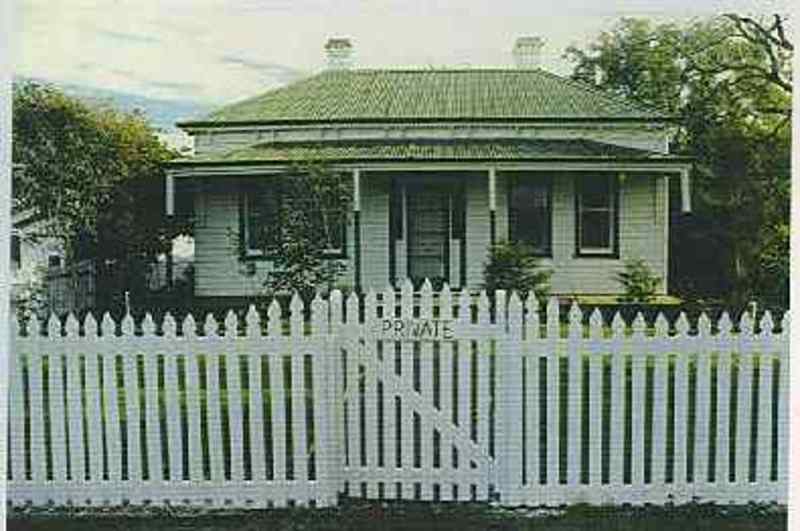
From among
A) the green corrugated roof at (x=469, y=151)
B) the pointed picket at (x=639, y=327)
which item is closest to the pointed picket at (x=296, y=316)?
the green corrugated roof at (x=469, y=151)

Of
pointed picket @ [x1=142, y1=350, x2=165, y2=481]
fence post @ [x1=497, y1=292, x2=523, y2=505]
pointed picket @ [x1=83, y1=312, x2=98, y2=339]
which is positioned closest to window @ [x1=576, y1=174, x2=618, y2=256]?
fence post @ [x1=497, y1=292, x2=523, y2=505]

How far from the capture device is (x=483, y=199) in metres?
2.65

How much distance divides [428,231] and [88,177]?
78cm

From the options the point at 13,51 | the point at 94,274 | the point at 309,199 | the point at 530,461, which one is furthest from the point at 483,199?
the point at 13,51

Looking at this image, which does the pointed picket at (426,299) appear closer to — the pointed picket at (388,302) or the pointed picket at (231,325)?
the pointed picket at (388,302)

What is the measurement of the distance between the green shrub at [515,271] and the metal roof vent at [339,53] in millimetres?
519

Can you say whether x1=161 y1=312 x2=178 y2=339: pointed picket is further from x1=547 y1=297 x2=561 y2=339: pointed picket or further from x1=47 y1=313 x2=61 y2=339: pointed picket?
x1=547 y1=297 x2=561 y2=339: pointed picket

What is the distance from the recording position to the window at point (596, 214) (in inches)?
104

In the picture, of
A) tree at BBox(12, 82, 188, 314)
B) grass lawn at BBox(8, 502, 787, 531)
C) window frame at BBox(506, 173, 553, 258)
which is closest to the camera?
window frame at BBox(506, 173, 553, 258)

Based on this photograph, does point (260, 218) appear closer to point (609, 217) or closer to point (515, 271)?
point (515, 271)

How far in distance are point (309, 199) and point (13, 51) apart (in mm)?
737

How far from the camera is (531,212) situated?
8.69 feet

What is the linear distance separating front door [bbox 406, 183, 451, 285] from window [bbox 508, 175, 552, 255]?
0.47 feet

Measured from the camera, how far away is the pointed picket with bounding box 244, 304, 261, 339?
2775 millimetres
